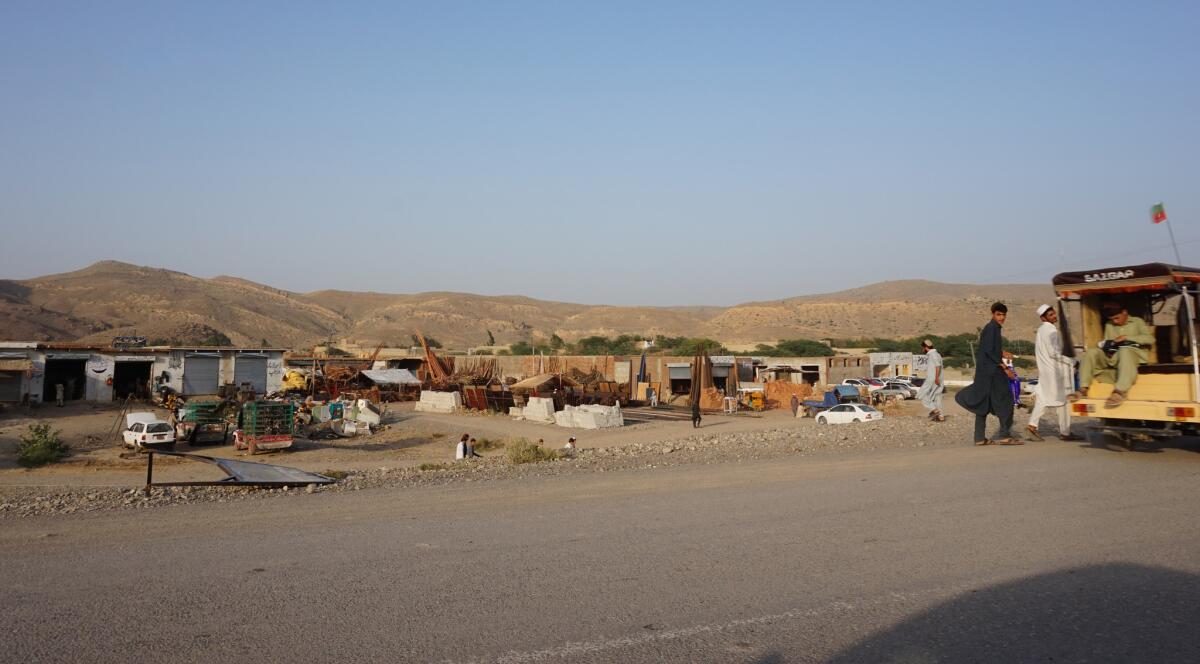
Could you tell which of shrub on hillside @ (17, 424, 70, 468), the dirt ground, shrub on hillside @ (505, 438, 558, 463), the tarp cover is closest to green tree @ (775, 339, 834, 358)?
the dirt ground

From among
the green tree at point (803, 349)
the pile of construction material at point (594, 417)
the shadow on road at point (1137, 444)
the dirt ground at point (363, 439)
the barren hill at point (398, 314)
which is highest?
the barren hill at point (398, 314)

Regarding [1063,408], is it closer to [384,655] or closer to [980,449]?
[980,449]

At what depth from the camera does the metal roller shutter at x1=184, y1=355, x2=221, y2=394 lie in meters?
51.6

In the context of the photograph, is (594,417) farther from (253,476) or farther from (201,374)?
(201,374)

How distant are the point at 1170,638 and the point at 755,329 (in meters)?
123

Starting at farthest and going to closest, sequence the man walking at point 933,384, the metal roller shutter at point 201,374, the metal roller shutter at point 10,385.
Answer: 1. the metal roller shutter at point 201,374
2. the metal roller shutter at point 10,385
3. the man walking at point 933,384

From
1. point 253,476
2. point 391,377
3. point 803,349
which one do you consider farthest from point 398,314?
point 253,476

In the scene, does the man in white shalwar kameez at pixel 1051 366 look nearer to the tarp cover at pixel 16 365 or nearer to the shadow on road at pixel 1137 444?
the shadow on road at pixel 1137 444

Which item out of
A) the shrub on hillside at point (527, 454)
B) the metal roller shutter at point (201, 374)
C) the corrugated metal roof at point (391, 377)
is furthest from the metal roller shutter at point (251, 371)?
the shrub on hillside at point (527, 454)

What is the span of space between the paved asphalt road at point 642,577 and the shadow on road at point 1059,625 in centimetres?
2

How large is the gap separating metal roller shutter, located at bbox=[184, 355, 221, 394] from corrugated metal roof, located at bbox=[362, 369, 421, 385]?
31.6ft

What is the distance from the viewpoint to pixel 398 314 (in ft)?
545

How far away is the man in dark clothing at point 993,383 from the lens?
523 inches

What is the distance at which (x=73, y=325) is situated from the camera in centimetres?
10831
